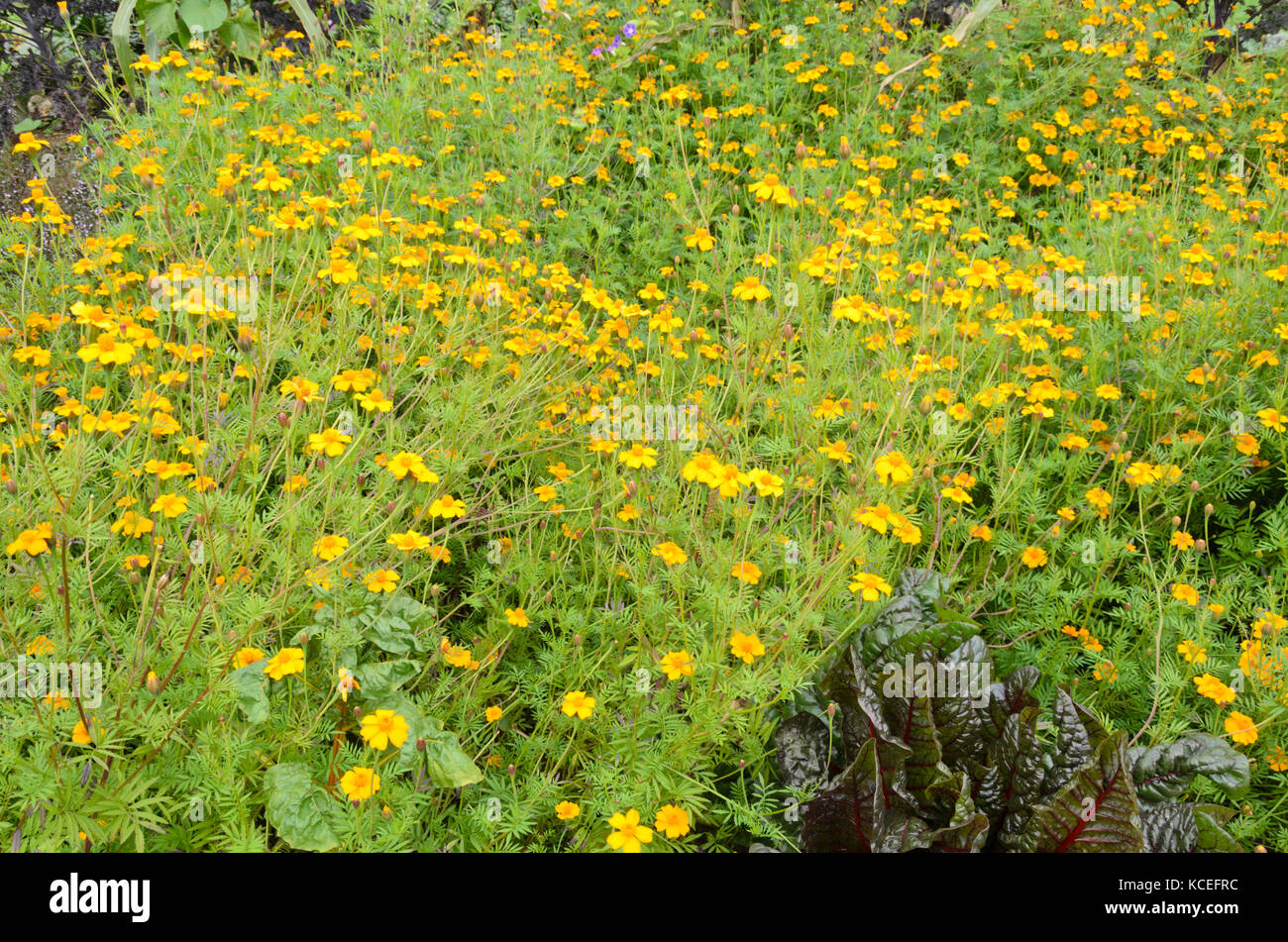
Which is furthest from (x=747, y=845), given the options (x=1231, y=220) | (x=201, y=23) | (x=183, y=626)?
(x=201, y=23)

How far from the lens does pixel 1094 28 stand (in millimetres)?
5184

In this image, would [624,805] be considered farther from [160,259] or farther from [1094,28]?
[1094,28]

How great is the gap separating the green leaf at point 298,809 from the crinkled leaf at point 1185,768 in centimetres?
166

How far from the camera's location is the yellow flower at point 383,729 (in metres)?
1.58

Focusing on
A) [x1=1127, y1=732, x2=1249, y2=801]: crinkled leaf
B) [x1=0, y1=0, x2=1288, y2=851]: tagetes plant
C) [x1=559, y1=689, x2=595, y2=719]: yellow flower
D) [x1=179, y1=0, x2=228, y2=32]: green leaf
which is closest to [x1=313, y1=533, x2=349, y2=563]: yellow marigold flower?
[x1=0, y1=0, x2=1288, y2=851]: tagetes plant

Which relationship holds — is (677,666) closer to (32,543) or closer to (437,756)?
(437,756)

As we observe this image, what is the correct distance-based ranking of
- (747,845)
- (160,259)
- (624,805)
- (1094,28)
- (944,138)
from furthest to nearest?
(1094,28) < (944,138) < (160,259) < (747,845) < (624,805)

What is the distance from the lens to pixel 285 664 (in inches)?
64.5

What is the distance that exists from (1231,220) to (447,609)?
3.75 meters

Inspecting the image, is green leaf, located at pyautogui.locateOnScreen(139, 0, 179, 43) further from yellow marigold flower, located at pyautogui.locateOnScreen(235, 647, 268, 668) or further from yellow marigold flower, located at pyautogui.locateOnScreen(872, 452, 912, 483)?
yellow marigold flower, located at pyautogui.locateOnScreen(872, 452, 912, 483)

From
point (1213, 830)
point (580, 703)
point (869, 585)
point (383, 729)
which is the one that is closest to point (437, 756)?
point (383, 729)

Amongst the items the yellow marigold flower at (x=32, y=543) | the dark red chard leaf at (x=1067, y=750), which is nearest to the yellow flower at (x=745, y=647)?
the dark red chard leaf at (x=1067, y=750)

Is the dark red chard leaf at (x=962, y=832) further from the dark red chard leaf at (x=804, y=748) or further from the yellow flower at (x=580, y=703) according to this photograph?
the yellow flower at (x=580, y=703)

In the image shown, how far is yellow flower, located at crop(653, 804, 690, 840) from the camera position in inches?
64.1
